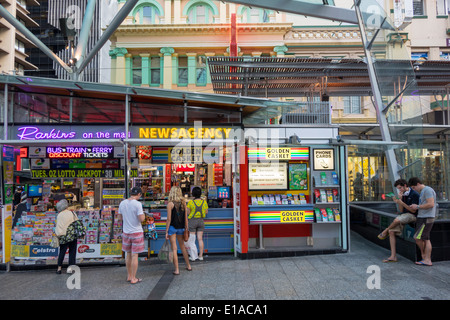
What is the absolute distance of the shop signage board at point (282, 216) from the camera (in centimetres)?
782

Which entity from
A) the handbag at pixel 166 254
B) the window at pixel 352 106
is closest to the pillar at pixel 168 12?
the window at pixel 352 106

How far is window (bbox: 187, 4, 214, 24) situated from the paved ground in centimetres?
1650

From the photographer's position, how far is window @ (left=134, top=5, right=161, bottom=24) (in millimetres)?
19656

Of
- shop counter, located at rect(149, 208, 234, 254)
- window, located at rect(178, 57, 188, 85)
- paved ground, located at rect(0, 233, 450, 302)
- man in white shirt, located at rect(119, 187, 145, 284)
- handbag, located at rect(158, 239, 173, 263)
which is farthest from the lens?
window, located at rect(178, 57, 188, 85)

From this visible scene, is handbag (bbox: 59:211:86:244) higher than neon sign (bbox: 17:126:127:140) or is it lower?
lower

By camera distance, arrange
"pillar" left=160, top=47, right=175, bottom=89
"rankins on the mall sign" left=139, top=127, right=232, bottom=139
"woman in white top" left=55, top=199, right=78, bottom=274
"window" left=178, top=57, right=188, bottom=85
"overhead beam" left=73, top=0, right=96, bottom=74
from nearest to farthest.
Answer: "woman in white top" left=55, top=199, right=78, bottom=274 → "rankins on the mall sign" left=139, top=127, right=232, bottom=139 → "overhead beam" left=73, top=0, right=96, bottom=74 → "pillar" left=160, top=47, right=175, bottom=89 → "window" left=178, top=57, right=188, bottom=85

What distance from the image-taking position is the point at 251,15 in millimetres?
19562

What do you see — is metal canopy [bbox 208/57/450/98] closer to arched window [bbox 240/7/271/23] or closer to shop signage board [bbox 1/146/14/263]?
shop signage board [bbox 1/146/14/263]

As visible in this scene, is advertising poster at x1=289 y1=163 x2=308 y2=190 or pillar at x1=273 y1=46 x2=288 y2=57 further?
pillar at x1=273 y1=46 x2=288 y2=57

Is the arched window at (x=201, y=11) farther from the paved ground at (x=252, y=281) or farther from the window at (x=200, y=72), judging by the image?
the paved ground at (x=252, y=281)

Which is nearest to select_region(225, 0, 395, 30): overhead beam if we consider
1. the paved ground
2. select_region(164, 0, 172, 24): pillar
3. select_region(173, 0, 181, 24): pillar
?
the paved ground

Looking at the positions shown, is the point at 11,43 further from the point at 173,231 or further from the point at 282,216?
the point at 282,216
